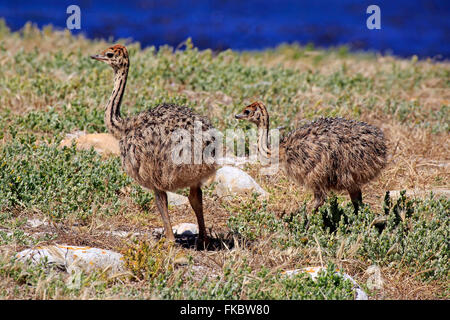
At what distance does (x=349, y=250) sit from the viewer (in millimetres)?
7473

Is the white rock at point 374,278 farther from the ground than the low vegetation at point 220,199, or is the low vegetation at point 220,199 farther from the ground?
the low vegetation at point 220,199

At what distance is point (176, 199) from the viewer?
30.3 feet

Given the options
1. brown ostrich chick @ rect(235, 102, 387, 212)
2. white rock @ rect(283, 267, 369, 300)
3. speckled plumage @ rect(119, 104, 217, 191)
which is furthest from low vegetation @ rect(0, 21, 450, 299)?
speckled plumage @ rect(119, 104, 217, 191)

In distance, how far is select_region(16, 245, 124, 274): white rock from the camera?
267 inches

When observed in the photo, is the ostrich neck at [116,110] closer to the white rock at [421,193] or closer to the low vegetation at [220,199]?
the low vegetation at [220,199]

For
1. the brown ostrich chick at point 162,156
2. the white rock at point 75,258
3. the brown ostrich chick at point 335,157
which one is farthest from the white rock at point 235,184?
the white rock at point 75,258

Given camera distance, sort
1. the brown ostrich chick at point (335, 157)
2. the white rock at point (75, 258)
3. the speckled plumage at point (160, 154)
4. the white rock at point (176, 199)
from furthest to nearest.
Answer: the white rock at point (176, 199), the brown ostrich chick at point (335, 157), the speckled plumage at point (160, 154), the white rock at point (75, 258)

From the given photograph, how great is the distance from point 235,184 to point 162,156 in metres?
2.04

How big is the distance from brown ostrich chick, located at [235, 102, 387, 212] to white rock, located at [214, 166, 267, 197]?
780 mm

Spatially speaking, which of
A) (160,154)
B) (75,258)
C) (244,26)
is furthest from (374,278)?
(244,26)

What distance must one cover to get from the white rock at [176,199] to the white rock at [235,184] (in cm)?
44

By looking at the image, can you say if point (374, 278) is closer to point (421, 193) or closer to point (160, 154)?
point (421, 193)

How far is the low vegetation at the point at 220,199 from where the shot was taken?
6.73 metres

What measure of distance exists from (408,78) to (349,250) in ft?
24.1
